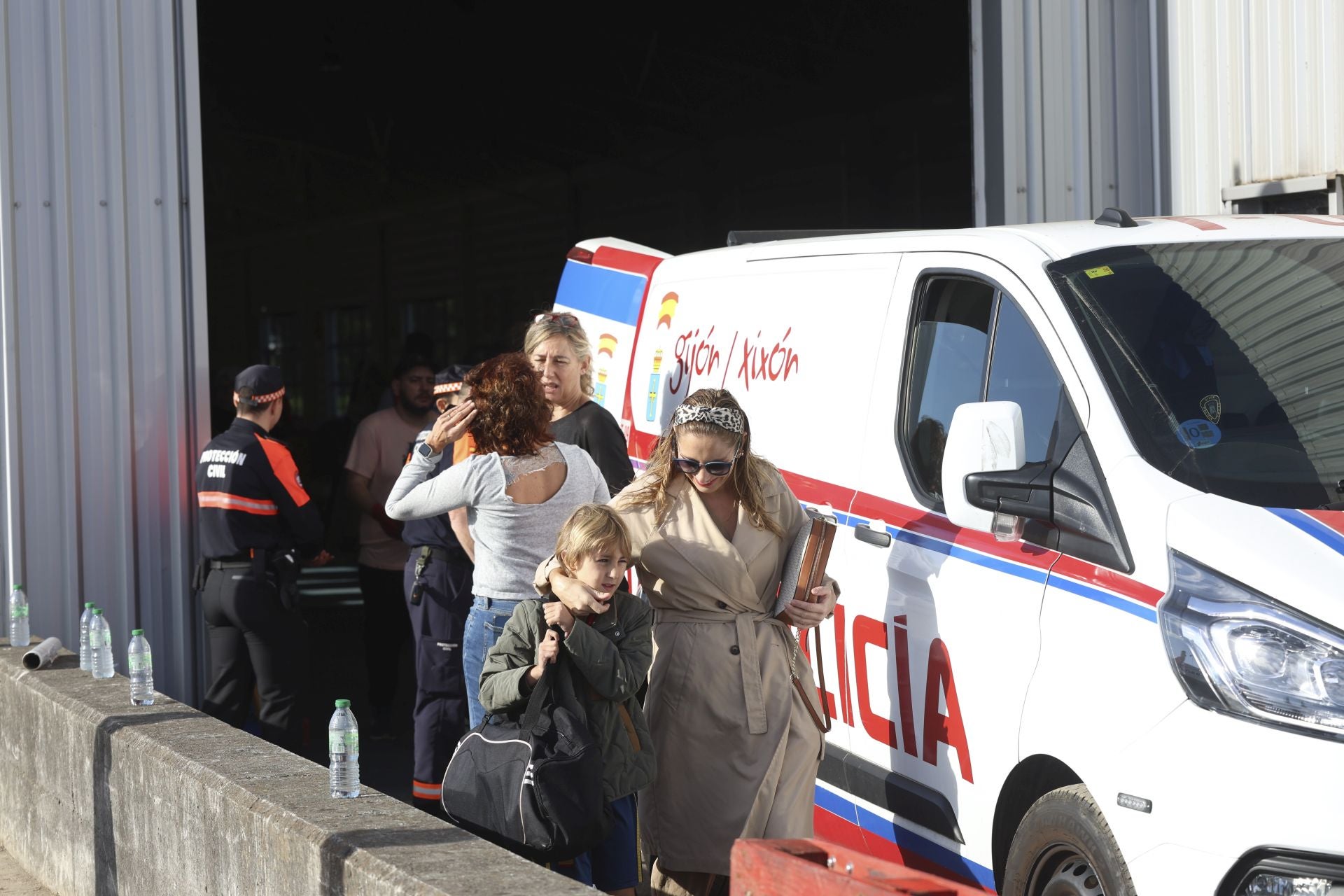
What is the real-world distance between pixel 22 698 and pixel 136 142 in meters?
2.74

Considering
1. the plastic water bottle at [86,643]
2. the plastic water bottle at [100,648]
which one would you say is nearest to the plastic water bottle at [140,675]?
the plastic water bottle at [100,648]

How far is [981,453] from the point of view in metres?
3.91

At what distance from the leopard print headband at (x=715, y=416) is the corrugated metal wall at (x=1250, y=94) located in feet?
15.7

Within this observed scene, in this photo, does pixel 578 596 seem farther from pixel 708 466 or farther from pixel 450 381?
pixel 450 381

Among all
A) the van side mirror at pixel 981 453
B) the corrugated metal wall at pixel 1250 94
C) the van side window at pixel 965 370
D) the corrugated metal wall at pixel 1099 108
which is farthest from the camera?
the corrugated metal wall at pixel 1099 108

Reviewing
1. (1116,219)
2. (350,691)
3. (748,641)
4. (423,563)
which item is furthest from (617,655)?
(350,691)

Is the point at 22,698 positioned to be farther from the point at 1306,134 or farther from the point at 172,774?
the point at 1306,134

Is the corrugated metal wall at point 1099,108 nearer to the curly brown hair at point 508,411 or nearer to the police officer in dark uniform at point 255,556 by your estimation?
the police officer in dark uniform at point 255,556

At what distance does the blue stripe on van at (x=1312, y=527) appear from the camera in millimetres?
3383

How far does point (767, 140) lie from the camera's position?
1858 centimetres

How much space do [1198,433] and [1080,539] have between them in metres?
0.40

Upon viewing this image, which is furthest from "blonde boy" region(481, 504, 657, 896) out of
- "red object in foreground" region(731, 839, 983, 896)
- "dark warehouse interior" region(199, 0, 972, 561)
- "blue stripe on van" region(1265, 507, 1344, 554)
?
"dark warehouse interior" region(199, 0, 972, 561)

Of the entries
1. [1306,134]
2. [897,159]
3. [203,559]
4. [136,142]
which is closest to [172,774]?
[203,559]

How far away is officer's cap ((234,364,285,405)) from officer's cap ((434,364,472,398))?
2.46 ft
